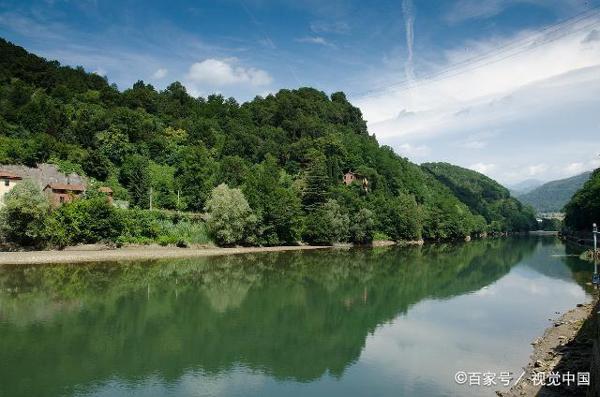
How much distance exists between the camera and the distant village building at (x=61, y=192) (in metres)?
57.0

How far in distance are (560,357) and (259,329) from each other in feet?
45.8

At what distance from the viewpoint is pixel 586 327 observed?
22.3m

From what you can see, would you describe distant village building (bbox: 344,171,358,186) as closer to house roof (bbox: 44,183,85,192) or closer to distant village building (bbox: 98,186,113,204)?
distant village building (bbox: 98,186,113,204)

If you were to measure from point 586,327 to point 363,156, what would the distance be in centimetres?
9147

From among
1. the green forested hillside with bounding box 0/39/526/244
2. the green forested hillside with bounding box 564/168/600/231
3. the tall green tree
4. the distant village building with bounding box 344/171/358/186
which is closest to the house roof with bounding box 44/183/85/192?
the green forested hillside with bounding box 0/39/526/244

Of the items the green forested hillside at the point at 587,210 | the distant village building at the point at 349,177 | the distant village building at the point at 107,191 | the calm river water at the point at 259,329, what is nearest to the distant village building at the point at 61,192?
the distant village building at the point at 107,191

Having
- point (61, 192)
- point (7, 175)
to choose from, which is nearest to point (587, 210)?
point (61, 192)

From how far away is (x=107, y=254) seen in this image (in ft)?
171

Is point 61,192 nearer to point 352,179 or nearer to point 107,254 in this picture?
point 107,254

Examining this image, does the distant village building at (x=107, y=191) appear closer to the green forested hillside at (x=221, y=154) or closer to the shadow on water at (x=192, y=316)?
the green forested hillside at (x=221, y=154)

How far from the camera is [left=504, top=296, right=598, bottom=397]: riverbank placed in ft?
53.0

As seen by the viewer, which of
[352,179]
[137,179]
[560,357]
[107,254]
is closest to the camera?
[560,357]

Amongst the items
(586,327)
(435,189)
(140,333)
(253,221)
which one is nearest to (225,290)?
(140,333)

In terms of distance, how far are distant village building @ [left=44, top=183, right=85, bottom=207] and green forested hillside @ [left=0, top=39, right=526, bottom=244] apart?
675 cm
